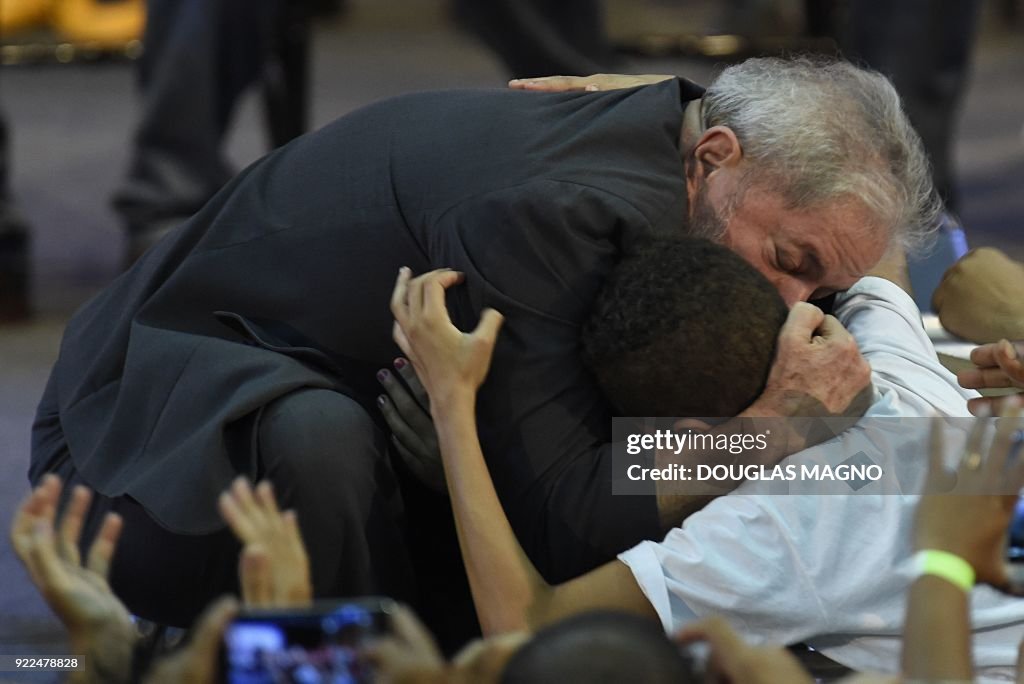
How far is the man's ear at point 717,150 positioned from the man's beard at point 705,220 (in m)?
0.03

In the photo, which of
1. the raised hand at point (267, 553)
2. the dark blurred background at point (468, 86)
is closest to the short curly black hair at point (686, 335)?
the raised hand at point (267, 553)

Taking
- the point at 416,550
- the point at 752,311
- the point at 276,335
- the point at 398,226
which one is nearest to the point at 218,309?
the point at 276,335

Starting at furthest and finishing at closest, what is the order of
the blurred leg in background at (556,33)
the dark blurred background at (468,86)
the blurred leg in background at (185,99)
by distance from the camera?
the blurred leg in background at (556,33), the dark blurred background at (468,86), the blurred leg in background at (185,99)

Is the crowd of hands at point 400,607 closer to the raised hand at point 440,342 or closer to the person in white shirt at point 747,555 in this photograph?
the person in white shirt at point 747,555

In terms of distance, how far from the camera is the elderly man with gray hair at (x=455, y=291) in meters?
1.86

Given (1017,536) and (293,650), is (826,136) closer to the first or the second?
(1017,536)

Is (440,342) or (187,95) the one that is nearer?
(440,342)

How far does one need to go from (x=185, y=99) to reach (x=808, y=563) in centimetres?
258

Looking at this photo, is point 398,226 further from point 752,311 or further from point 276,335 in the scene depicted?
point 752,311

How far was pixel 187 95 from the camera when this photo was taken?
3.87 meters

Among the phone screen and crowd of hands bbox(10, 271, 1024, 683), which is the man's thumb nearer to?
crowd of hands bbox(10, 271, 1024, 683)

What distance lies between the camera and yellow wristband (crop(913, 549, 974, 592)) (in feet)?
4.92

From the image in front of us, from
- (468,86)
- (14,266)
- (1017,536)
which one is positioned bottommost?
(14,266)

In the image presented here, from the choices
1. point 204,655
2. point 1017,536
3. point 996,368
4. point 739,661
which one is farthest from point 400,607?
point 996,368
